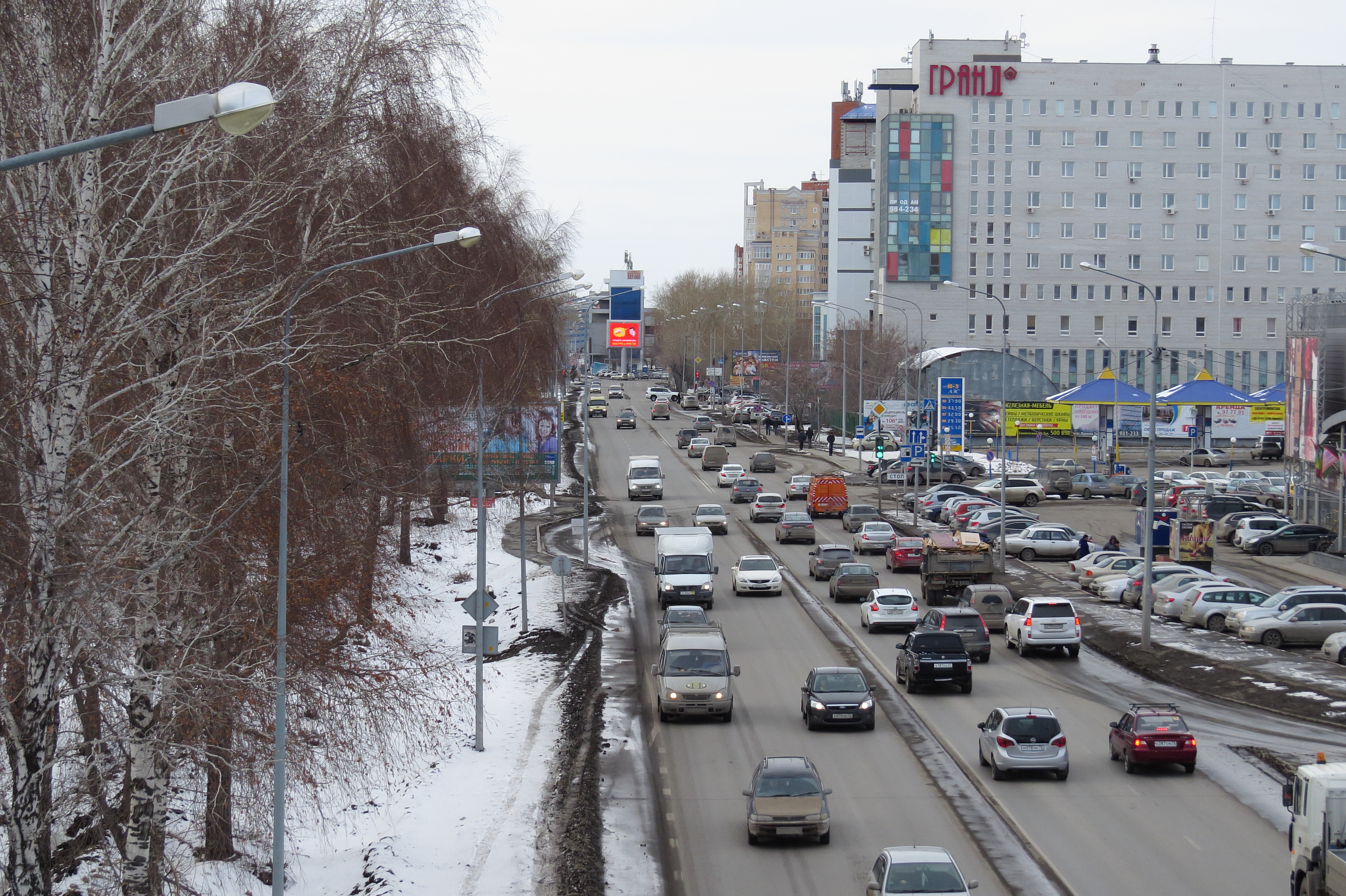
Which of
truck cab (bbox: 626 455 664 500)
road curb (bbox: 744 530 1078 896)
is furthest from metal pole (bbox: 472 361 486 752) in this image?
truck cab (bbox: 626 455 664 500)

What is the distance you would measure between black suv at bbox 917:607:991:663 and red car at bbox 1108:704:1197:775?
9.00 meters

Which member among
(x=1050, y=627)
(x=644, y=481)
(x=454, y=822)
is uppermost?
(x=644, y=481)

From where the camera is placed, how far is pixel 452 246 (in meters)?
30.5

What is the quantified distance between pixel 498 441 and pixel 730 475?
Answer: 3124 centimetres

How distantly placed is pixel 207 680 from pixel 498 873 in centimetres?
574

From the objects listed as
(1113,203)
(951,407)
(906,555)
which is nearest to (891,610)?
(906,555)

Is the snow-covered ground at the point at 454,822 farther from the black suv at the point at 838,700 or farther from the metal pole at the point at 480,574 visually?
the black suv at the point at 838,700

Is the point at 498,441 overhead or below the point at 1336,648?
overhead

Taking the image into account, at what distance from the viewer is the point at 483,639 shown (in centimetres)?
2619

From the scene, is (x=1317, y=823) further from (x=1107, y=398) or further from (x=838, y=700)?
(x=1107, y=398)

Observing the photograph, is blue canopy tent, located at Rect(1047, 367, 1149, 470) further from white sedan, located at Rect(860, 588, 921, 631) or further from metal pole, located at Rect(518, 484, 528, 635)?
metal pole, located at Rect(518, 484, 528, 635)

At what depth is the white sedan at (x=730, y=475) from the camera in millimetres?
72375

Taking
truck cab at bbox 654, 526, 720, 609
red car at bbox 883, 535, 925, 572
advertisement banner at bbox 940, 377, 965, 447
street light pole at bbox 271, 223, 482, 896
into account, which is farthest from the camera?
advertisement banner at bbox 940, 377, 965, 447

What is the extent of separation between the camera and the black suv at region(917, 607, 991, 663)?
1267 inches
